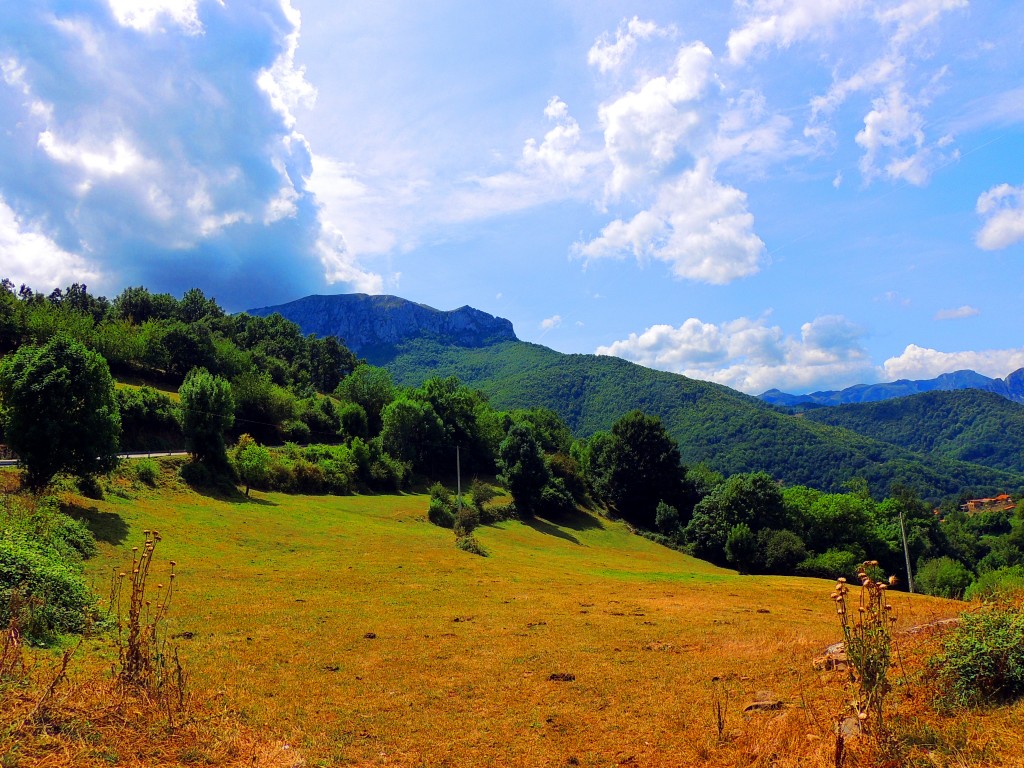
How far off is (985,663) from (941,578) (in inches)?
2443

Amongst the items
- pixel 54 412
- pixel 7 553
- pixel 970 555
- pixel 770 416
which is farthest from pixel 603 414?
pixel 7 553

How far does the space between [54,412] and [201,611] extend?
67.7 feet

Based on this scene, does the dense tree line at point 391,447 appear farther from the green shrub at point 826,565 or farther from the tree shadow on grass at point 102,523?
the tree shadow on grass at point 102,523

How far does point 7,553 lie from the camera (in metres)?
14.1

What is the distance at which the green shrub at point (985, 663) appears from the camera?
783 centimetres

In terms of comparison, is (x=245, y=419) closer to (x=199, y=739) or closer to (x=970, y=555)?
(x=199, y=739)

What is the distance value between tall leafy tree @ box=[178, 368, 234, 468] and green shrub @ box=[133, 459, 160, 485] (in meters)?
4.82

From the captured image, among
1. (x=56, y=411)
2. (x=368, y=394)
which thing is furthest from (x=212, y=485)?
(x=368, y=394)

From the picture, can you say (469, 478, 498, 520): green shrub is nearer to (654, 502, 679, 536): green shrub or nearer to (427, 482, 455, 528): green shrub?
(427, 482, 455, 528): green shrub

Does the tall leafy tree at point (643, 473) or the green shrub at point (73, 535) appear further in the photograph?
the tall leafy tree at point (643, 473)

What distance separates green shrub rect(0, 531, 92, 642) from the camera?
12.1m

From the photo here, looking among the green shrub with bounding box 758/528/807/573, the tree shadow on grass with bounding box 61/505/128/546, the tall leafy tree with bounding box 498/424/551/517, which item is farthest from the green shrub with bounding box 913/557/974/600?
the tree shadow on grass with bounding box 61/505/128/546

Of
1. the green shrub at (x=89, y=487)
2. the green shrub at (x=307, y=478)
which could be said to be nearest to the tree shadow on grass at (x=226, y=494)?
the green shrub at (x=307, y=478)

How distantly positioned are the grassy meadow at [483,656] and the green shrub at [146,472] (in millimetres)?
9251
